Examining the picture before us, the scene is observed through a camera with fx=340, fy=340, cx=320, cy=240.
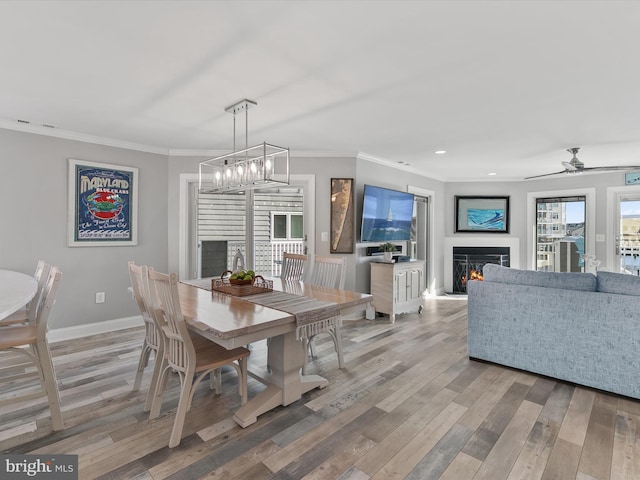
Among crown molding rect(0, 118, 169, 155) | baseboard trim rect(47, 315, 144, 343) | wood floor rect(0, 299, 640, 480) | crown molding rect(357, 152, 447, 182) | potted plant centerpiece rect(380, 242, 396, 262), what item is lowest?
wood floor rect(0, 299, 640, 480)

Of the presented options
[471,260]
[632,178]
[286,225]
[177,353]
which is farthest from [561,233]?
[177,353]

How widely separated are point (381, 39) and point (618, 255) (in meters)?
6.17

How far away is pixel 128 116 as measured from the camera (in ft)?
10.6

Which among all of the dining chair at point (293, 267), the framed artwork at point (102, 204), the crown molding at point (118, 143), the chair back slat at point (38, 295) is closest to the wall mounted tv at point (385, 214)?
the crown molding at point (118, 143)

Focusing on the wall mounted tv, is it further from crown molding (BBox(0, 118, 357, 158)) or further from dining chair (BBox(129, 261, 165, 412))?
dining chair (BBox(129, 261, 165, 412))

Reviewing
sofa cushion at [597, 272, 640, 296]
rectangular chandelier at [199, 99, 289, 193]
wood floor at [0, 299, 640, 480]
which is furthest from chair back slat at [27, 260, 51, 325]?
sofa cushion at [597, 272, 640, 296]

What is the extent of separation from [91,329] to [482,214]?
683 centimetres

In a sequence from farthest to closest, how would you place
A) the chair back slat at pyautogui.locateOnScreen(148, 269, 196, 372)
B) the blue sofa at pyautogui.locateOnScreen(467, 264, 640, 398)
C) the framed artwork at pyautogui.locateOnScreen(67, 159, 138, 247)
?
the framed artwork at pyautogui.locateOnScreen(67, 159, 138, 247)
the blue sofa at pyautogui.locateOnScreen(467, 264, 640, 398)
the chair back slat at pyautogui.locateOnScreen(148, 269, 196, 372)

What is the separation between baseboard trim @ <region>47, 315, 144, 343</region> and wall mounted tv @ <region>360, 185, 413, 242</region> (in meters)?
3.19

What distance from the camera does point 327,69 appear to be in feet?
7.52

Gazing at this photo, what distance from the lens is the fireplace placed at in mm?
6816

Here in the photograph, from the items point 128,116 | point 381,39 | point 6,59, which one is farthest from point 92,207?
point 381,39

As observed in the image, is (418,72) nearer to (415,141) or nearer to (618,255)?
(415,141)

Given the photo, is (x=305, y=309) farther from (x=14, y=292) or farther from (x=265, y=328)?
(x=14, y=292)
